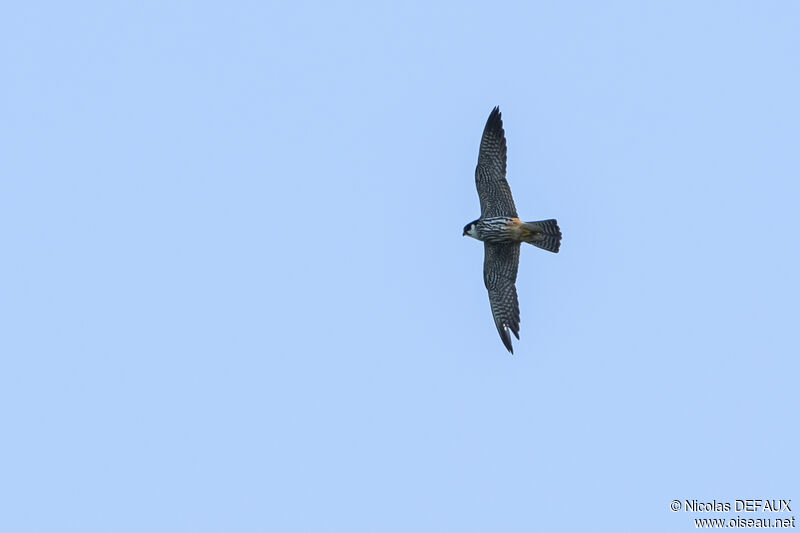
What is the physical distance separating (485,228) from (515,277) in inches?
47.5

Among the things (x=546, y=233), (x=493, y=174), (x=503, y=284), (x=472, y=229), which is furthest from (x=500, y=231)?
(x=503, y=284)

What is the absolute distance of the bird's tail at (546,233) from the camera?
67.4 feet

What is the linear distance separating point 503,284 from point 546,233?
60.7 inches

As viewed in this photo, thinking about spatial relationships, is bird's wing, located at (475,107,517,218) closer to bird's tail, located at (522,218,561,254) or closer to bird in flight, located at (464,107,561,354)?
bird in flight, located at (464,107,561,354)

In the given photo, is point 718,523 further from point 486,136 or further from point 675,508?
point 486,136

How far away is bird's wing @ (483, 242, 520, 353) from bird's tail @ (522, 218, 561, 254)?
745mm

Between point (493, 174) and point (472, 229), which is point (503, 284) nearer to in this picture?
point (472, 229)

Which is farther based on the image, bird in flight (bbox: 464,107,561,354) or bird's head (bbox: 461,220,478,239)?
bird's head (bbox: 461,220,478,239)

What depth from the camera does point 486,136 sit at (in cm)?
2123

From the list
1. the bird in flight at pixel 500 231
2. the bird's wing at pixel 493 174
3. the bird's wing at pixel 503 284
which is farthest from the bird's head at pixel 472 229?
the bird's wing at pixel 503 284

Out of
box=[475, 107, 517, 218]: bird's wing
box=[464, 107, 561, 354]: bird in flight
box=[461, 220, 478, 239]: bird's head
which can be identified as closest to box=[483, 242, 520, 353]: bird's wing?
box=[464, 107, 561, 354]: bird in flight

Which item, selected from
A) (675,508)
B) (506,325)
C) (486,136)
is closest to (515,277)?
(506,325)

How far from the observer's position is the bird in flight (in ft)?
67.9

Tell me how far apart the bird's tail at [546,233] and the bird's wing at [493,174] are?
48 centimetres
